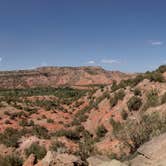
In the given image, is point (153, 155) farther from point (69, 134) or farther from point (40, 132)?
point (40, 132)

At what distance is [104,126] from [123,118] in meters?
2.09

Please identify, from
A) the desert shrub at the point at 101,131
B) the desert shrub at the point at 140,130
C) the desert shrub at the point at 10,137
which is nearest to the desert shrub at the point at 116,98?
the desert shrub at the point at 101,131

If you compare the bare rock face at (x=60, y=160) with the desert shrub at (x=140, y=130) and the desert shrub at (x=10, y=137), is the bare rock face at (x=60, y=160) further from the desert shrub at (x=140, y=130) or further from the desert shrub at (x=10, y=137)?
the desert shrub at (x=10, y=137)

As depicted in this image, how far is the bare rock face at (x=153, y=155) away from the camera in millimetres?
9283

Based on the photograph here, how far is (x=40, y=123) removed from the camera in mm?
33531

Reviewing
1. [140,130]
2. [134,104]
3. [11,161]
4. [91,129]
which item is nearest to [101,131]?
[91,129]

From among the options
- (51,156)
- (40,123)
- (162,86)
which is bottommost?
(40,123)

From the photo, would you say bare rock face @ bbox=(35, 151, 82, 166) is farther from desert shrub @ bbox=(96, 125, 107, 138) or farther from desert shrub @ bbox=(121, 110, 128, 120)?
desert shrub @ bbox=(121, 110, 128, 120)

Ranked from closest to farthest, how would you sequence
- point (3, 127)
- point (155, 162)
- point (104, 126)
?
1. point (155, 162)
2. point (104, 126)
3. point (3, 127)

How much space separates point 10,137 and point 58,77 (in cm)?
11354

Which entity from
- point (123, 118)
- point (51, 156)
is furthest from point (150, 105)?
point (51, 156)

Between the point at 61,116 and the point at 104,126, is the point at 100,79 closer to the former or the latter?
the point at 61,116

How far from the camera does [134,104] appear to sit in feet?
95.8

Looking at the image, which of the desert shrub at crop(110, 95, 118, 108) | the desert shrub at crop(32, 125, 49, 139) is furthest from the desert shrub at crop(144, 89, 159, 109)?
the desert shrub at crop(32, 125, 49, 139)
